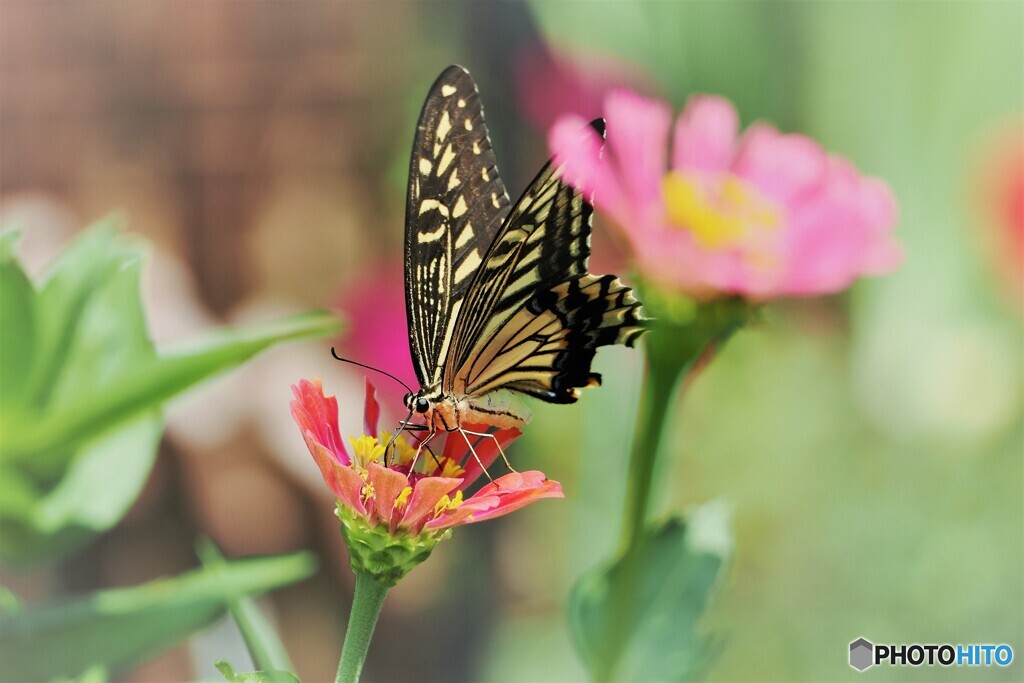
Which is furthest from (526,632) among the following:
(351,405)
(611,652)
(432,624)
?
(611,652)

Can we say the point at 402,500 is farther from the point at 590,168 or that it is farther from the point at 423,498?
the point at 590,168

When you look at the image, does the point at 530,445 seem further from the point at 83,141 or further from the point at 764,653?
the point at 83,141

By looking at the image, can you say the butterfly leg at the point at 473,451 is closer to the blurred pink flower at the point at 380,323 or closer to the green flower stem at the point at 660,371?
the green flower stem at the point at 660,371

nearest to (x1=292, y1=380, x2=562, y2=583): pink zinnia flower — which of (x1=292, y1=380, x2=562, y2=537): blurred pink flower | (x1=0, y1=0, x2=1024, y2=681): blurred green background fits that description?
(x1=292, y1=380, x2=562, y2=537): blurred pink flower

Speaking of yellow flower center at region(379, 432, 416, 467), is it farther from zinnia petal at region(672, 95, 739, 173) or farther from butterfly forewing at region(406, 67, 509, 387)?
zinnia petal at region(672, 95, 739, 173)

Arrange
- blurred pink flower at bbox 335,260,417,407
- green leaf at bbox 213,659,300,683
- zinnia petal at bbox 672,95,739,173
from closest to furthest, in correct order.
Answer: green leaf at bbox 213,659,300,683 → zinnia petal at bbox 672,95,739,173 → blurred pink flower at bbox 335,260,417,407
